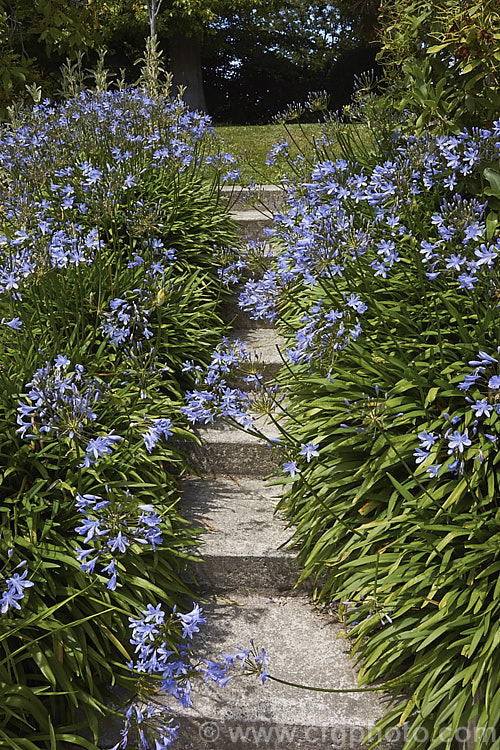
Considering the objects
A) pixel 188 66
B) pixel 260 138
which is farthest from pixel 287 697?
pixel 188 66

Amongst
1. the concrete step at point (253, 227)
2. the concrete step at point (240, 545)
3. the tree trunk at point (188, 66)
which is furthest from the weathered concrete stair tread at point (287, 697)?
the tree trunk at point (188, 66)

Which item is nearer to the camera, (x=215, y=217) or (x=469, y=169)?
(x=469, y=169)

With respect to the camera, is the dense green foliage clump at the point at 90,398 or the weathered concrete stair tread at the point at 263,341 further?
the weathered concrete stair tread at the point at 263,341

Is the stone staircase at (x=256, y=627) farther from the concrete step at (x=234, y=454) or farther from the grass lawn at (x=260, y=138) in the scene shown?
the grass lawn at (x=260, y=138)

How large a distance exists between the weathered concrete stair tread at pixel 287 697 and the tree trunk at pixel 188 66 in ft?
39.2

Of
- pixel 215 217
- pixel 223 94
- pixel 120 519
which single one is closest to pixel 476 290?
pixel 120 519

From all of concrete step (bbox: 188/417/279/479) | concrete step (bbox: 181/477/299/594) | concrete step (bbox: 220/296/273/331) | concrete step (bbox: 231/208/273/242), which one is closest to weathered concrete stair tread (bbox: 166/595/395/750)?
concrete step (bbox: 181/477/299/594)

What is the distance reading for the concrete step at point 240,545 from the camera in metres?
3.14

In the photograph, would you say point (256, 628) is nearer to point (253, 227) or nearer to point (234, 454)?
point (234, 454)

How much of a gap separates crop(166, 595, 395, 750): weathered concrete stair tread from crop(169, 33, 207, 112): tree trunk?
1194 centimetres

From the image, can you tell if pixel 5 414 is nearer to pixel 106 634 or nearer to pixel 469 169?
pixel 106 634

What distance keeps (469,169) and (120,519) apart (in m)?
2.23

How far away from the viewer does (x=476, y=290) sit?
2.94 meters

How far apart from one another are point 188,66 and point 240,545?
478 inches
